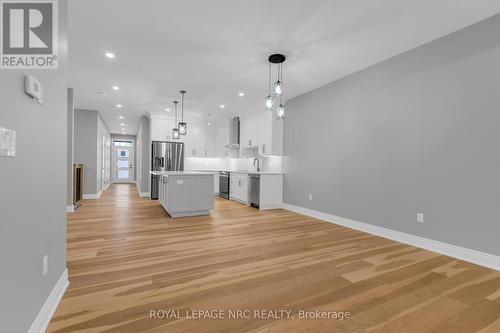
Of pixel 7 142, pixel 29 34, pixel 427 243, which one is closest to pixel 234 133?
pixel 427 243

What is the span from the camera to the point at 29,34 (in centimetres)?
166

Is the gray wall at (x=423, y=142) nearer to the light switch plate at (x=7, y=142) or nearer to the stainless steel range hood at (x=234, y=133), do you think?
the stainless steel range hood at (x=234, y=133)

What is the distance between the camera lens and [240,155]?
7824 millimetres

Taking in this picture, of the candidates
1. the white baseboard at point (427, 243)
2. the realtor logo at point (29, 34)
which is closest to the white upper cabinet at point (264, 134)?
the white baseboard at point (427, 243)

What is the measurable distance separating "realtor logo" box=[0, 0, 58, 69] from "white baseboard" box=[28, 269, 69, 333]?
147cm

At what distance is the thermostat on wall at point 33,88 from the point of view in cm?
131

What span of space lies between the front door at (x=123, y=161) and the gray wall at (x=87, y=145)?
6894 millimetres

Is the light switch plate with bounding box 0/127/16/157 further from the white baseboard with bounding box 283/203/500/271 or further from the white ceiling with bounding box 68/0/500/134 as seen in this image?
the white baseboard with bounding box 283/203/500/271

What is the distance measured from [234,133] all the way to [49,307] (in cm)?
687

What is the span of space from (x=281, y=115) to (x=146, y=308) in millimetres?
3064

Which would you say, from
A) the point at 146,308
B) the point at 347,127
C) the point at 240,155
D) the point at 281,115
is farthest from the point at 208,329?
the point at 240,155

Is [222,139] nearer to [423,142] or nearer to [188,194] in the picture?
[188,194]

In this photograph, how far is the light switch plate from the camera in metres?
1.07

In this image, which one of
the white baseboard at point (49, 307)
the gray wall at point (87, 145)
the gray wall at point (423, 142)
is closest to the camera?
the white baseboard at point (49, 307)
